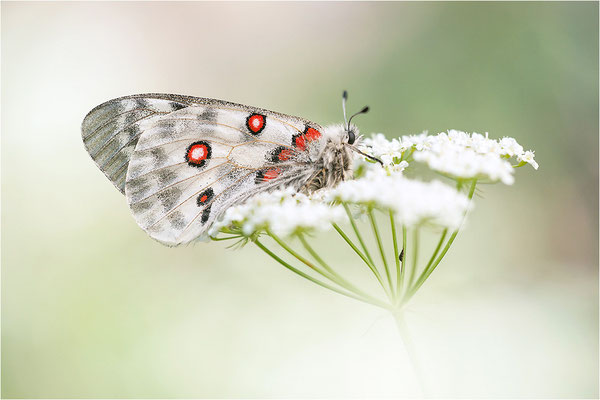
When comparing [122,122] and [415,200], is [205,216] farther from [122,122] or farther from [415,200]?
[415,200]

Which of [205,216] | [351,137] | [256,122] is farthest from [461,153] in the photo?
[205,216]

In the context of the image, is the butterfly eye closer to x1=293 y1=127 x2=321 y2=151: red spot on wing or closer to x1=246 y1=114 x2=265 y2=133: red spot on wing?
x1=293 y1=127 x2=321 y2=151: red spot on wing

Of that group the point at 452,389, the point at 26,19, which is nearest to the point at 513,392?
the point at 452,389

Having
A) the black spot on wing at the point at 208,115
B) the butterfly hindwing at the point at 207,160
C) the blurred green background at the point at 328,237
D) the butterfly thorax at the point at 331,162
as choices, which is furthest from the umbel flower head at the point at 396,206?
the blurred green background at the point at 328,237

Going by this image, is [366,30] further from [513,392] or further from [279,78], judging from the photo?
[513,392]

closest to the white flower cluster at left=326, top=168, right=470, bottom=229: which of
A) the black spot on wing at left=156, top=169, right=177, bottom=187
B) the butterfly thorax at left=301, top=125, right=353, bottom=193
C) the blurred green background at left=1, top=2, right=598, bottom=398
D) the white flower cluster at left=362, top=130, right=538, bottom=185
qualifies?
the white flower cluster at left=362, top=130, right=538, bottom=185

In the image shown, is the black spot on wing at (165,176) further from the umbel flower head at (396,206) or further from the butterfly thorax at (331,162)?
the butterfly thorax at (331,162)
